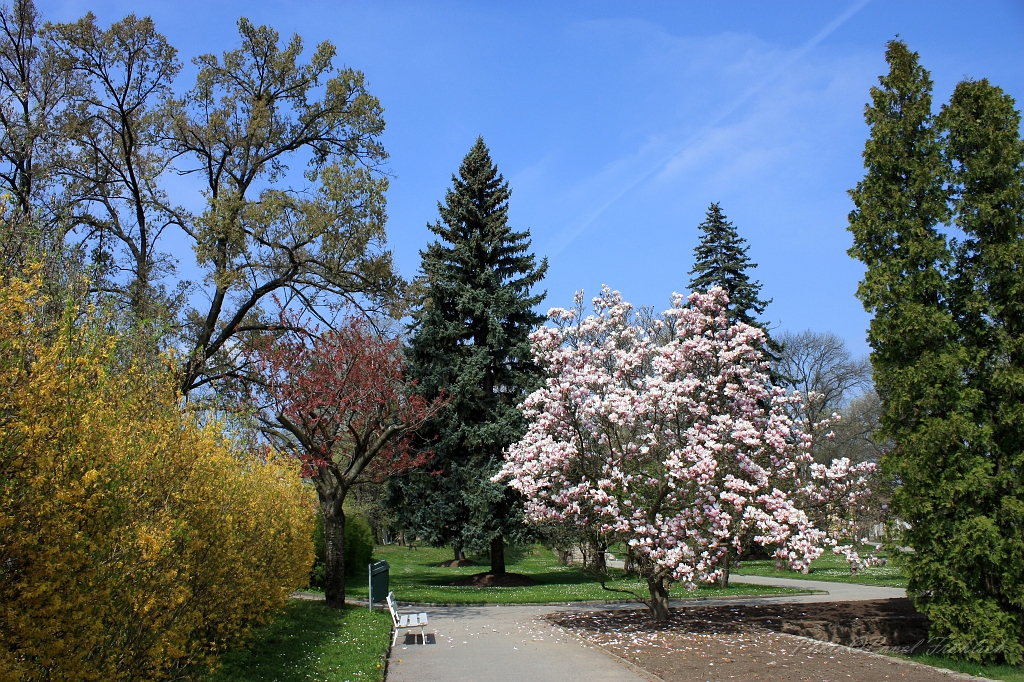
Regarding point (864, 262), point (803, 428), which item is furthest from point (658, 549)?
point (864, 262)

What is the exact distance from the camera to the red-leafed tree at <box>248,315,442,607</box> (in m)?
13.8

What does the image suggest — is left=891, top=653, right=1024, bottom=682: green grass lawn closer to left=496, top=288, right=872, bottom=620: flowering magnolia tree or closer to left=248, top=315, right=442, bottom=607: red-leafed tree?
left=496, top=288, right=872, bottom=620: flowering magnolia tree

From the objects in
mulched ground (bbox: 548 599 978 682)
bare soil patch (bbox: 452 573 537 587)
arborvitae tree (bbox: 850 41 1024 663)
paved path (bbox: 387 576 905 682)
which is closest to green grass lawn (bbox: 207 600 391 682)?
paved path (bbox: 387 576 905 682)

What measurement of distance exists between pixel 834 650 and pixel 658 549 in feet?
9.04

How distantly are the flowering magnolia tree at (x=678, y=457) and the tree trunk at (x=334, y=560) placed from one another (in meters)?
4.09

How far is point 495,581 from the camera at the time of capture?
70.4 ft

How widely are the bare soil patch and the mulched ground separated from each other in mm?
7803

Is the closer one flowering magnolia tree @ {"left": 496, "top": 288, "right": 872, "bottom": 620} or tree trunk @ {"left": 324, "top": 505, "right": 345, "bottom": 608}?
flowering magnolia tree @ {"left": 496, "top": 288, "right": 872, "bottom": 620}

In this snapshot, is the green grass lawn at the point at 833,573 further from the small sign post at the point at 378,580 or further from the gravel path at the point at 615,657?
the small sign post at the point at 378,580

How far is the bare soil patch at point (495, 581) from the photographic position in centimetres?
2131

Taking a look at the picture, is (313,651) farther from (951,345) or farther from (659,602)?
(951,345)

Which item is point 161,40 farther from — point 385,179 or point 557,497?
point 557,497

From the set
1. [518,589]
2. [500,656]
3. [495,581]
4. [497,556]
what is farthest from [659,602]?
[497,556]

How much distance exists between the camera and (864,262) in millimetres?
10984
